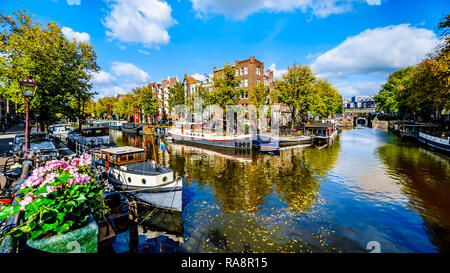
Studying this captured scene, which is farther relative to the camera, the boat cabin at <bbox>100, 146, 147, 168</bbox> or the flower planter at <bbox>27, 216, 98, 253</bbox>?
the boat cabin at <bbox>100, 146, 147, 168</bbox>

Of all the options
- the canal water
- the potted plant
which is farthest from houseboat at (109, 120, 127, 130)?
the potted plant

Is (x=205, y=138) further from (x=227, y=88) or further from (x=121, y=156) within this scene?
(x=121, y=156)

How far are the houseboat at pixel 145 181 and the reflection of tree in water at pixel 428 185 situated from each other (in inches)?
578

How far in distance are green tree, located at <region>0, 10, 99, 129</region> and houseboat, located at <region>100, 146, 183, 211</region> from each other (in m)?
14.2

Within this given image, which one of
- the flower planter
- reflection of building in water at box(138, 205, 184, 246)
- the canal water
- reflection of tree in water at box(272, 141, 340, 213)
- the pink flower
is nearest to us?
the flower planter

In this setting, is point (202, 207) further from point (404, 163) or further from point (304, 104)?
point (304, 104)

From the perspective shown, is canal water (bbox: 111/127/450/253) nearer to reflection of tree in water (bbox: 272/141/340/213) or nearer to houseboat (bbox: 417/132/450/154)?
reflection of tree in water (bbox: 272/141/340/213)

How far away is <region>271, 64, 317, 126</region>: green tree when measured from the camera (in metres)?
46.1

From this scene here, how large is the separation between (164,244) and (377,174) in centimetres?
2257

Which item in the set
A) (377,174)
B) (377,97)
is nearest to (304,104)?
(377,174)

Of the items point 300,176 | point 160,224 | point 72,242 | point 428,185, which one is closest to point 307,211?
point 300,176

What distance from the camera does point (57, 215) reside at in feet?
12.0

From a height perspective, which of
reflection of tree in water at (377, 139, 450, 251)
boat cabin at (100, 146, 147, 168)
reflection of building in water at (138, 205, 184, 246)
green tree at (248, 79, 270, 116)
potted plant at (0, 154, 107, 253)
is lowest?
reflection of building in water at (138, 205, 184, 246)
